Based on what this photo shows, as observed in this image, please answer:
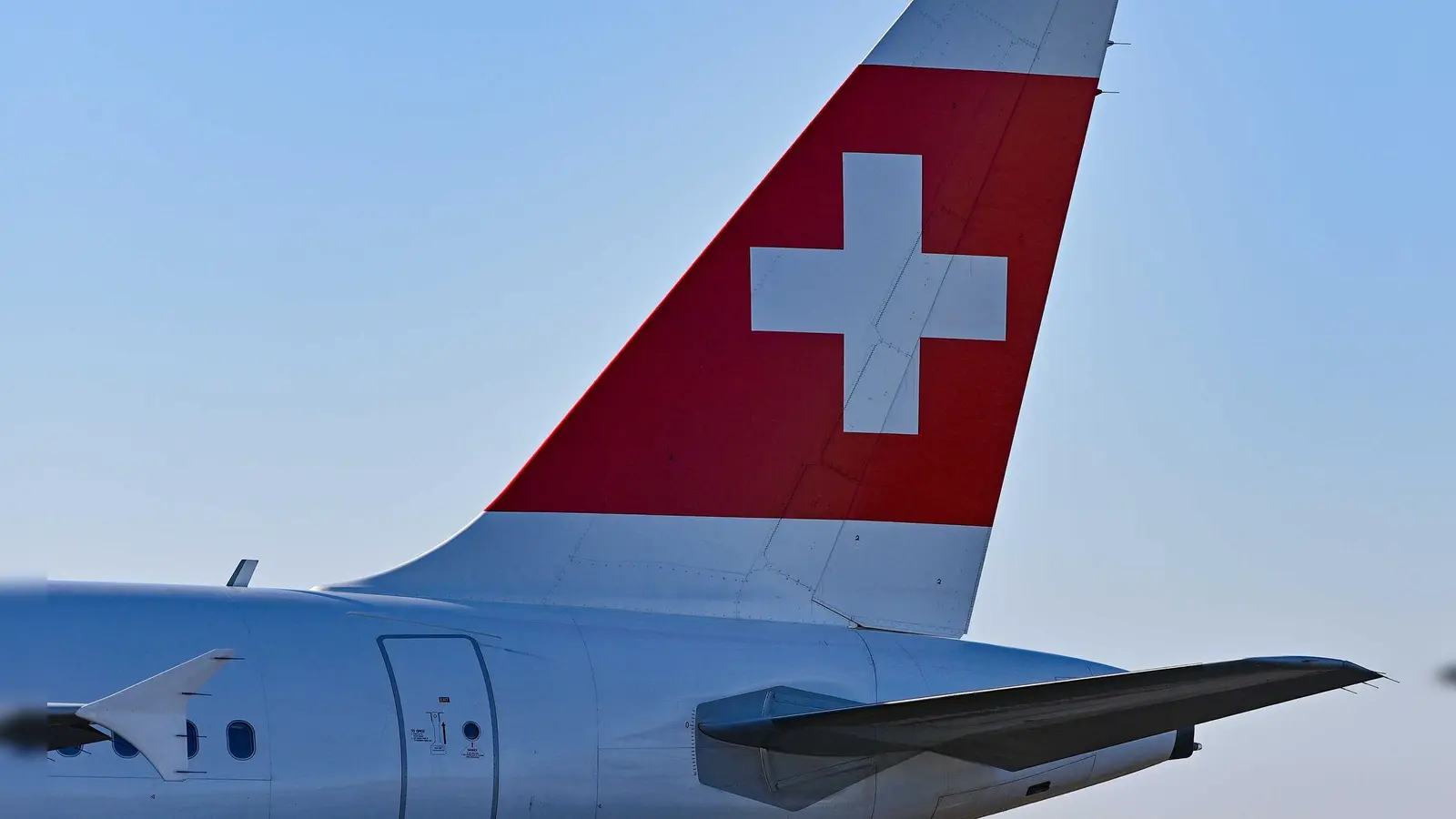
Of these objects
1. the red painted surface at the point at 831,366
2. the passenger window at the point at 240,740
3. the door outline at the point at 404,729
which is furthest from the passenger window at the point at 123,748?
the red painted surface at the point at 831,366

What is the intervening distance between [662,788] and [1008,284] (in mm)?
4228

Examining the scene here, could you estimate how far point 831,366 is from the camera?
37.2 feet

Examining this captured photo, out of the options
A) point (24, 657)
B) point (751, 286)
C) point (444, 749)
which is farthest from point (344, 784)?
point (751, 286)

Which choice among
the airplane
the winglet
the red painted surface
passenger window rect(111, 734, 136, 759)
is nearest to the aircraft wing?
the airplane

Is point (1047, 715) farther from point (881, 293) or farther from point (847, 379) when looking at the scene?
point (881, 293)

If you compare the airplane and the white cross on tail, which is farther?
the white cross on tail

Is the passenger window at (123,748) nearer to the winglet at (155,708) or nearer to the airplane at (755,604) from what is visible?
the airplane at (755,604)

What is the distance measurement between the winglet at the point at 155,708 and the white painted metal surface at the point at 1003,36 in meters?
6.29

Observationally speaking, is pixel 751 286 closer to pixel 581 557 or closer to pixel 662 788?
pixel 581 557

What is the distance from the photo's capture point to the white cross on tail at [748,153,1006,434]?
1131 cm

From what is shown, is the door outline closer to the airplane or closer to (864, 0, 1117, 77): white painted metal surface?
the airplane

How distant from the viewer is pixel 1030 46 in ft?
39.3

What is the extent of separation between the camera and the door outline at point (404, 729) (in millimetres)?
8859

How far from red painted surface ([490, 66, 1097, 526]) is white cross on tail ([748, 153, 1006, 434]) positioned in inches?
3.0
